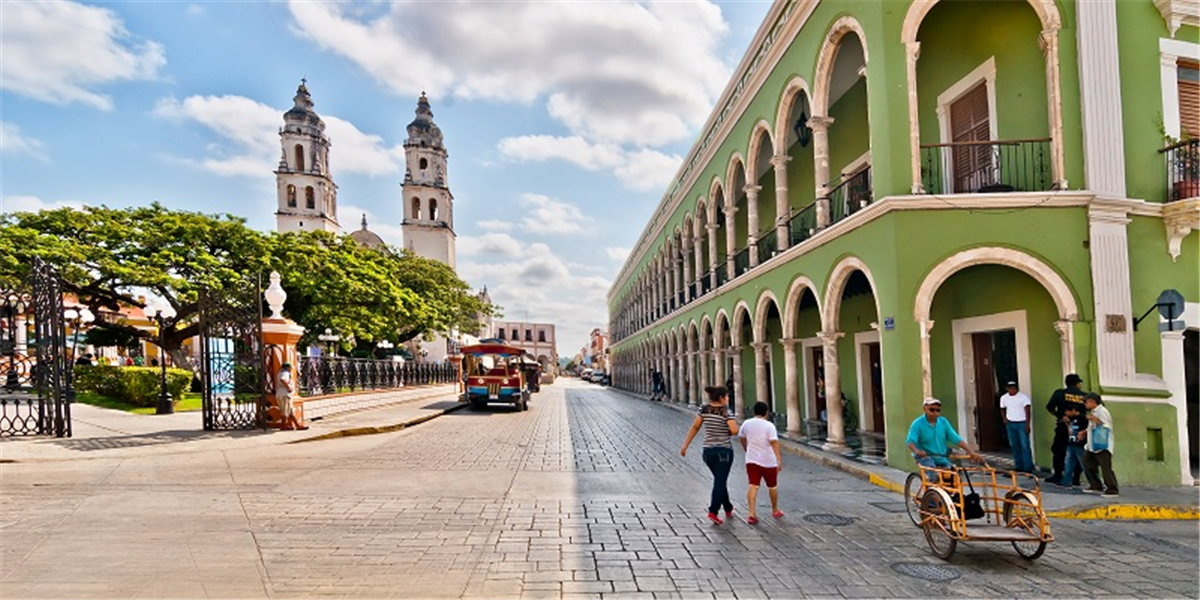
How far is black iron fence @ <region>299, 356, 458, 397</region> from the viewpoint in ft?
61.7

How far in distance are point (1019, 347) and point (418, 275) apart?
39.9 m

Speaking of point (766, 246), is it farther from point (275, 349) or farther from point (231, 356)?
point (231, 356)

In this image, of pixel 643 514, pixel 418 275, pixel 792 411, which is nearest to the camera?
pixel 643 514

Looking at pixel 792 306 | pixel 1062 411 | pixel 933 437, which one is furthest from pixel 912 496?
pixel 792 306

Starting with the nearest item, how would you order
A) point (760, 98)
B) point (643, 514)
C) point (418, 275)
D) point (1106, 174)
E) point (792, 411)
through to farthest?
point (643, 514) → point (1106, 174) → point (792, 411) → point (760, 98) → point (418, 275)

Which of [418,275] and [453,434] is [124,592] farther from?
[418,275]

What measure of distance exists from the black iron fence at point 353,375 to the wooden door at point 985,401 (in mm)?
16799

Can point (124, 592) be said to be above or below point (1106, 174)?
below

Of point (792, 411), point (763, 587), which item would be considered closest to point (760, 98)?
point (792, 411)

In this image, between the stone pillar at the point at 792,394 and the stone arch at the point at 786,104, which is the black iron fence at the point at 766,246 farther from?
the stone pillar at the point at 792,394

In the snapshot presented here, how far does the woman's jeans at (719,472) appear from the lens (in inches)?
290

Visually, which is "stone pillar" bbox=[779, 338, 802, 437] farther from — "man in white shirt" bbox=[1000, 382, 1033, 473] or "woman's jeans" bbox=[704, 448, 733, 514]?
"woman's jeans" bbox=[704, 448, 733, 514]

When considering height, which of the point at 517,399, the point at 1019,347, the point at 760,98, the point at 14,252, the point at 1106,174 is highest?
the point at 760,98

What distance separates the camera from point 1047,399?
34.8ft
